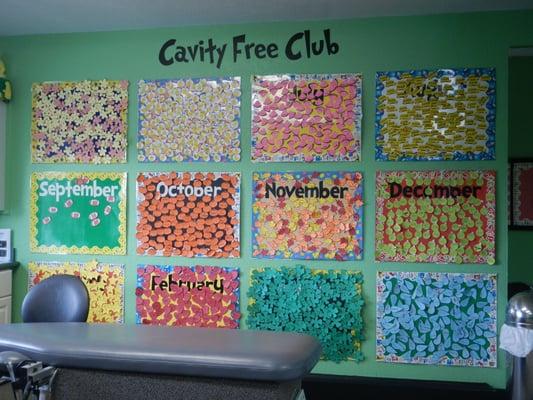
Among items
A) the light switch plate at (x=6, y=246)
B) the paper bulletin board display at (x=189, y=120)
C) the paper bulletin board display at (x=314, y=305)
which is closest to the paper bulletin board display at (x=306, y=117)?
the paper bulletin board display at (x=189, y=120)

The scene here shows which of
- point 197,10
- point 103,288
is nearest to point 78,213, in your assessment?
point 103,288

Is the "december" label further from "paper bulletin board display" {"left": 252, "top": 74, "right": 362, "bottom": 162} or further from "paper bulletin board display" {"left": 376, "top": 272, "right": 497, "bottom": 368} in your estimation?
"paper bulletin board display" {"left": 376, "top": 272, "right": 497, "bottom": 368}

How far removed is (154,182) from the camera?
136 inches

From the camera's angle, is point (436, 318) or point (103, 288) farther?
point (103, 288)

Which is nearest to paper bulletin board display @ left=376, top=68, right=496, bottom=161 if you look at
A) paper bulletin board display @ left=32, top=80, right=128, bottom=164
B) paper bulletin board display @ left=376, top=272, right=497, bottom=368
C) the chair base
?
paper bulletin board display @ left=376, top=272, right=497, bottom=368

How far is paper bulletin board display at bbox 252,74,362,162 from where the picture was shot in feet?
10.7

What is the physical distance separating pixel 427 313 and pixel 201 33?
252 centimetres

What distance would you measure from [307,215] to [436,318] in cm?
109

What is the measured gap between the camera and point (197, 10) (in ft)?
10.5

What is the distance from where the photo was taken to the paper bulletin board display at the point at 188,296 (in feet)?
11.0

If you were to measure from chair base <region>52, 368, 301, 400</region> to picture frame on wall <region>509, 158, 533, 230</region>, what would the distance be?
3302 millimetres

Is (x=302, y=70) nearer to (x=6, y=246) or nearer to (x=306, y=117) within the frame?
(x=306, y=117)

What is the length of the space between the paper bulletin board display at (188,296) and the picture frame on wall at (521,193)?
7.78ft

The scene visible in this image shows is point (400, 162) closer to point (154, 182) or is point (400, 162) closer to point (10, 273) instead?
point (154, 182)
